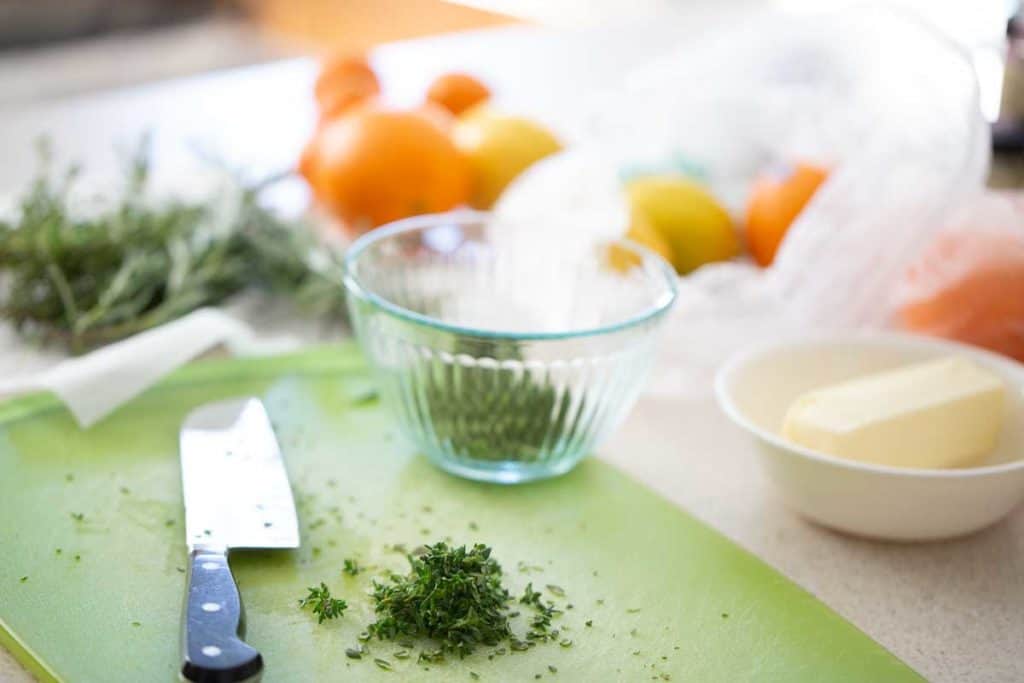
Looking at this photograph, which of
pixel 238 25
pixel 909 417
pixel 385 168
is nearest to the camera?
pixel 909 417

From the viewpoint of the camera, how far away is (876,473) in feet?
2.79

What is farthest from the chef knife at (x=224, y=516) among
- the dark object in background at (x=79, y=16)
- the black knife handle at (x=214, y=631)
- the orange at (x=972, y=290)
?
the dark object in background at (x=79, y=16)

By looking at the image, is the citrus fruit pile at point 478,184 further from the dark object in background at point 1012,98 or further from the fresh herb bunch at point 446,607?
the fresh herb bunch at point 446,607

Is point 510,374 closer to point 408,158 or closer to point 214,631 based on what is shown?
point 214,631

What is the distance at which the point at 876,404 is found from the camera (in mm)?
904

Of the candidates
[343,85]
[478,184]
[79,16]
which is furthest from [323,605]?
[79,16]

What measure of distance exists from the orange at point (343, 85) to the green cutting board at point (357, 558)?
1.85ft

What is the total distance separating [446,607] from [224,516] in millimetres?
181

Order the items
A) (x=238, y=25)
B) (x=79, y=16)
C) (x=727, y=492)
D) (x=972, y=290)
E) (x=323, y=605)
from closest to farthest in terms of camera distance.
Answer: (x=323, y=605), (x=727, y=492), (x=972, y=290), (x=79, y=16), (x=238, y=25)

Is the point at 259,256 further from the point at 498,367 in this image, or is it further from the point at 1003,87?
the point at 1003,87

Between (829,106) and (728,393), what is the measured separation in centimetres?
51

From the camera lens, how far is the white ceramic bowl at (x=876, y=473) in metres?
0.86

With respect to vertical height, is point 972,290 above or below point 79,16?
above

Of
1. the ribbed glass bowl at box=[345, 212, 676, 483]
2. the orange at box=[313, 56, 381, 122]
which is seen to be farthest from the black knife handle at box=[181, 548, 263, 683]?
the orange at box=[313, 56, 381, 122]
